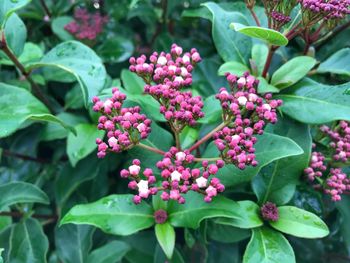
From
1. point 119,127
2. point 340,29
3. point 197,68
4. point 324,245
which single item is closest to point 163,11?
point 197,68

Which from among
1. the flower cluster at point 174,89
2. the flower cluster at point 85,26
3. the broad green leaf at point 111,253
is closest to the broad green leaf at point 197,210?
the flower cluster at point 174,89

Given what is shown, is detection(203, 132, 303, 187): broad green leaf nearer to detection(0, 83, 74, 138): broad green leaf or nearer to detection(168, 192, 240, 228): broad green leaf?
detection(168, 192, 240, 228): broad green leaf

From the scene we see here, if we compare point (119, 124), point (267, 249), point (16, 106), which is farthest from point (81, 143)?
point (267, 249)

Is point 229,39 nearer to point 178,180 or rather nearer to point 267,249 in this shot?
point 178,180

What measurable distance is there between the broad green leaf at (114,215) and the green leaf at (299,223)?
1.34 feet

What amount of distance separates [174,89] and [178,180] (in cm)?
28

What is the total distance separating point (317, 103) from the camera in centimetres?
146

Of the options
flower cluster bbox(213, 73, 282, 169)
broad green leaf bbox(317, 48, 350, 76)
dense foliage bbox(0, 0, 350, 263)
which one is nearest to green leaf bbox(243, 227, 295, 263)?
dense foliage bbox(0, 0, 350, 263)

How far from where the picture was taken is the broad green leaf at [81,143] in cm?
171

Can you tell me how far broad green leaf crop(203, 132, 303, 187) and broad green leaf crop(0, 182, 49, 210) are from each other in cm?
73

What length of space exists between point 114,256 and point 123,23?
1.27m

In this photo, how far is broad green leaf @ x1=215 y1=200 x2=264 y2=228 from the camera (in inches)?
54.2

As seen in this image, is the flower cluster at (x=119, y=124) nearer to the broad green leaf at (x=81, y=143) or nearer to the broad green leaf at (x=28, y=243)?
the broad green leaf at (x=81, y=143)

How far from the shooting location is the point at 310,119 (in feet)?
4.72
